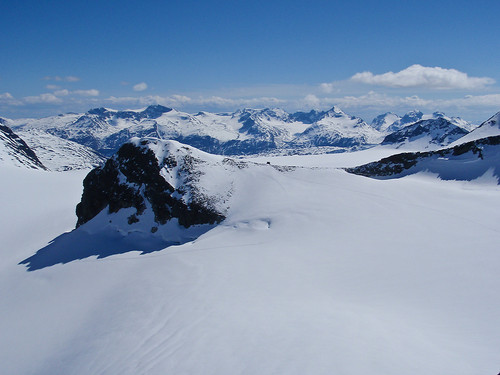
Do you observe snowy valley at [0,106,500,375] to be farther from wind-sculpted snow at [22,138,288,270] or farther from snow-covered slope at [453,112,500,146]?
snow-covered slope at [453,112,500,146]

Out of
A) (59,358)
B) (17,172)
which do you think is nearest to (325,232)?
(59,358)

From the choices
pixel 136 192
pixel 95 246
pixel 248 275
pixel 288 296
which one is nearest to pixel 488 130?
pixel 248 275

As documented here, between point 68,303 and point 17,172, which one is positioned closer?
point 68,303

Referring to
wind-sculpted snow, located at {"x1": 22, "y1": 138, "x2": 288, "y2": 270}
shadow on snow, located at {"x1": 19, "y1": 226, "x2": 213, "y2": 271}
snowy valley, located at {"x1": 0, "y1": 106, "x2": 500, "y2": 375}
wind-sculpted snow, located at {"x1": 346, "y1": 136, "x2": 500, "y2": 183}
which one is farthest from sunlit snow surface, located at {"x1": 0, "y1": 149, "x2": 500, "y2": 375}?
wind-sculpted snow, located at {"x1": 346, "y1": 136, "x2": 500, "y2": 183}

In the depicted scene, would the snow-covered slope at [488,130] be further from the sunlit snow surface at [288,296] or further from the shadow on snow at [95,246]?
the shadow on snow at [95,246]

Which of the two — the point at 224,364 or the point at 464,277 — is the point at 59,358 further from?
the point at 464,277

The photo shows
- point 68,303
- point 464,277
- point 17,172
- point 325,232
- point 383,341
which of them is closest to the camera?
point 383,341

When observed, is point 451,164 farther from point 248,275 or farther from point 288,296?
point 288,296
